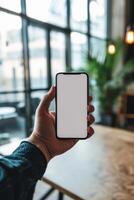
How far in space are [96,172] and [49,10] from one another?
279cm

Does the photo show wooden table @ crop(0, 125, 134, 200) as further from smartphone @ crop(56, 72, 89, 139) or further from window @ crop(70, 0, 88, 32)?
window @ crop(70, 0, 88, 32)

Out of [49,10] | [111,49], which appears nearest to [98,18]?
[111,49]

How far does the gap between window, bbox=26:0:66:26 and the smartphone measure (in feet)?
7.63

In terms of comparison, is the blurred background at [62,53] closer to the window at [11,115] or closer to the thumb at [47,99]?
the window at [11,115]

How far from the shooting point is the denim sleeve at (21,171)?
421 mm

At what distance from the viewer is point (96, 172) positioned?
125cm

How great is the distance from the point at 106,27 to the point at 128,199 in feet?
14.5

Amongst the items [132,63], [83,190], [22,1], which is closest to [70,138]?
[83,190]

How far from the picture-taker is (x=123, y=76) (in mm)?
4504

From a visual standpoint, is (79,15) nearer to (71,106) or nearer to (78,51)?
(78,51)

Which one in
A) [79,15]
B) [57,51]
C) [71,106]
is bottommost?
[71,106]

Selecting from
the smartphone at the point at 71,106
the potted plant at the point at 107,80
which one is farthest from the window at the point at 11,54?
the smartphone at the point at 71,106

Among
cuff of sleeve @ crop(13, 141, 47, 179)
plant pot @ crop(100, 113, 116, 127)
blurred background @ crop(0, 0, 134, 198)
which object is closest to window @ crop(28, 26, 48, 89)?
blurred background @ crop(0, 0, 134, 198)

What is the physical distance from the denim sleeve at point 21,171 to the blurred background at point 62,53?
5.67ft
